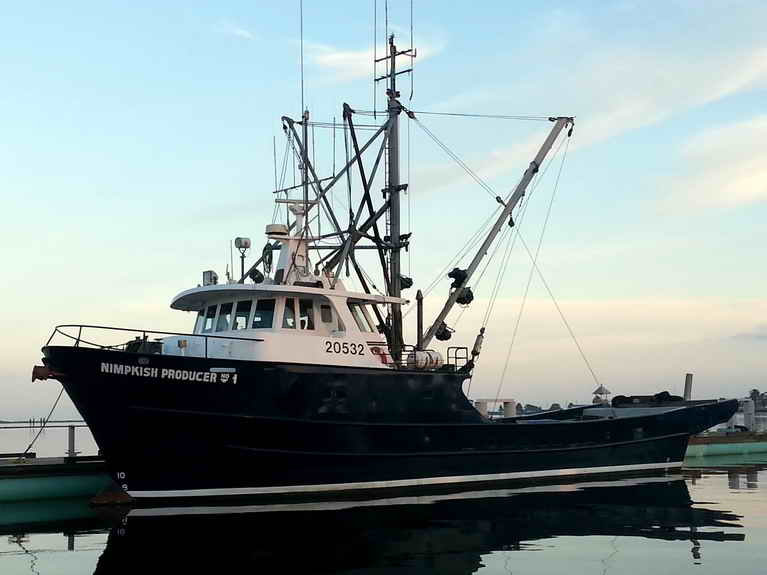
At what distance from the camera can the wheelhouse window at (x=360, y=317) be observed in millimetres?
16984

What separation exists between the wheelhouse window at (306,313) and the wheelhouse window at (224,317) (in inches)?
51.7

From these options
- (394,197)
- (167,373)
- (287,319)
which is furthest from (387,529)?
(394,197)

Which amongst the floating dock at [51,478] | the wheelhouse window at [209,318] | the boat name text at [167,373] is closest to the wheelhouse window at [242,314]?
the wheelhouse window at [209,318]

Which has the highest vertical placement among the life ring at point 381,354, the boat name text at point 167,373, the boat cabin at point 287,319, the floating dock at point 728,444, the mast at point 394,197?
the mast at point 394,197

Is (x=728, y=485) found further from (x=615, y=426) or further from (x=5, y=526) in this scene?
(x=5, y=526)

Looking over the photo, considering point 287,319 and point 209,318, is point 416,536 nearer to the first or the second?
point 287,319

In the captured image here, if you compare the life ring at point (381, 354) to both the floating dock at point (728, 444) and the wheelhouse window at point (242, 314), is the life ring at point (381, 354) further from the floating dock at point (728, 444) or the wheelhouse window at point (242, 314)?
the floating dock at point (728, 444)

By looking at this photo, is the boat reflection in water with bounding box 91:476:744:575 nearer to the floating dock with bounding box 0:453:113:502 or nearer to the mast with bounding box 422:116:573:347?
the floating dock with bounding box 0:453:113:502

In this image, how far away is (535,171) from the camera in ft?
Result: 70.3

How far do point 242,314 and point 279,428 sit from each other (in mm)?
2488

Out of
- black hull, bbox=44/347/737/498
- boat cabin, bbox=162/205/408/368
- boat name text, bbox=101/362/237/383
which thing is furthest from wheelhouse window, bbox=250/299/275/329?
boat name text, bbox=101/362/237/383

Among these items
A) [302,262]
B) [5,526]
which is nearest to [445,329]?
A: [302,262]

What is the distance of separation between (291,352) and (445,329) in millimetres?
5306

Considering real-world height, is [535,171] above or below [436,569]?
above
